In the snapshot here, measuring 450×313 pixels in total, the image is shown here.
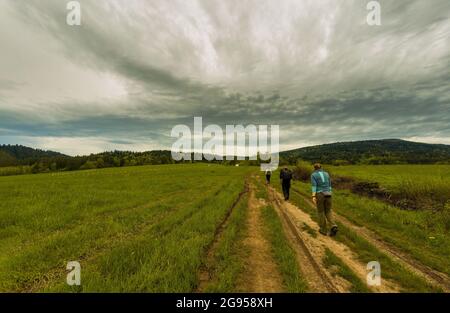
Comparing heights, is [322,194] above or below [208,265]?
above

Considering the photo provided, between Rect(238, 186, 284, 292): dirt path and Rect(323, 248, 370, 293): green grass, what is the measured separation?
5.13ft

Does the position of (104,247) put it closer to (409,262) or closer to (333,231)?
(333,231)

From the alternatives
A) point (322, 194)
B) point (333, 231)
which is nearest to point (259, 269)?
point (333, 231)

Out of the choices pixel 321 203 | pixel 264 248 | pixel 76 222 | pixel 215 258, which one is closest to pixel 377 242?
pixel 321 203

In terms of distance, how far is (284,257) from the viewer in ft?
21.1

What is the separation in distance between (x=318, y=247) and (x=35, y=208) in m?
A: 14.9

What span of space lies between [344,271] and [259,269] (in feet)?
7.14

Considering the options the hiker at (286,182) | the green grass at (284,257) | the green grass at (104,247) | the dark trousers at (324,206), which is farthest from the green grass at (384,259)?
the hiker at (286,182)

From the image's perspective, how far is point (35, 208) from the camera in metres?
12.6

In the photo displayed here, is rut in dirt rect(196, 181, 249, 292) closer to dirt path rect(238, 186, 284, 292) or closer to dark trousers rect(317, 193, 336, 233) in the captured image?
dirt path rect(238, 186, 284, 292)

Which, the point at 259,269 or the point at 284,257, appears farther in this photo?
the point at 284,257

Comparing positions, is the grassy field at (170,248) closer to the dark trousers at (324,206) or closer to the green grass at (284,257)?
the green grass at (284,257)

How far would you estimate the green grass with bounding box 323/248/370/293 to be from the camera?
16.4 ft
